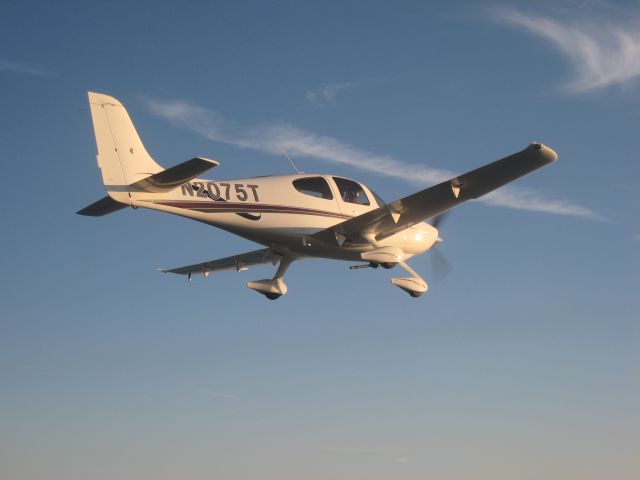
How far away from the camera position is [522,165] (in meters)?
19.4

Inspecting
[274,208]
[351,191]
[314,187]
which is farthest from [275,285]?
[351,191]

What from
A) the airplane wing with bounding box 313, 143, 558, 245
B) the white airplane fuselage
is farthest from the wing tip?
the white airplane fuselage

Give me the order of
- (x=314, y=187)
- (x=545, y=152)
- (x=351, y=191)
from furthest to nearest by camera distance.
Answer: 1. (x=351, y=191)
2. (x=314, y=187)
3. (x=545, y=152)

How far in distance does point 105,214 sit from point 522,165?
1023 centimetres

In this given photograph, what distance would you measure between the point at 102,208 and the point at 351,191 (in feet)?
21.8

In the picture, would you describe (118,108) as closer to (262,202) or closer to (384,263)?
(262,202)

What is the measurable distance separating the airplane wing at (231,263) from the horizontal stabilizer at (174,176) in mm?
5944

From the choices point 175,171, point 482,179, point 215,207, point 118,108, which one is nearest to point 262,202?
point 215,207

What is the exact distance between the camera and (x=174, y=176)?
760 inches

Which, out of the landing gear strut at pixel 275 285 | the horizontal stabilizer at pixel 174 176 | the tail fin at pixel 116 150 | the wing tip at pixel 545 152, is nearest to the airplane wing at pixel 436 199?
the wing tip at pixel 545 152

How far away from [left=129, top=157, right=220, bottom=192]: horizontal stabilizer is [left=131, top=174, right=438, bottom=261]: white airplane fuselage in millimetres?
215

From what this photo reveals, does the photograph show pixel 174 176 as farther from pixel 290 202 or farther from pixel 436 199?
pixel 436 199

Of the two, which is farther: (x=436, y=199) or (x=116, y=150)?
(x=436, y=199)

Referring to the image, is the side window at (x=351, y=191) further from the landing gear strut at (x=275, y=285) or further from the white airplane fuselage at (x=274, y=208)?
the landing gear strut at (x=275, y=285)
